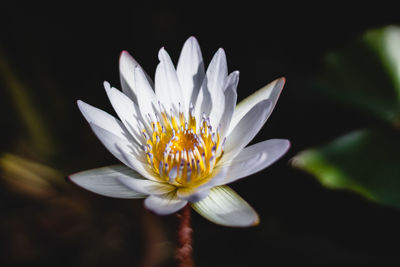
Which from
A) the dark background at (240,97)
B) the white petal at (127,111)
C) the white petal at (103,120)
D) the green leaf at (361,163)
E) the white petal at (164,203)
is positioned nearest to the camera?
the white petal at (164,203)

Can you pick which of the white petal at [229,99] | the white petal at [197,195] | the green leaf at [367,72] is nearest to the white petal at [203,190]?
the white petal at [197,195]

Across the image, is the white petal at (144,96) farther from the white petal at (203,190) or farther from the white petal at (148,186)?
the white petal at (203,190)

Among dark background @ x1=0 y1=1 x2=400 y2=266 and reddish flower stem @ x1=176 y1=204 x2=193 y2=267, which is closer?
reddish flower stem @ x1=176 y1=204 x2=193 y2=267

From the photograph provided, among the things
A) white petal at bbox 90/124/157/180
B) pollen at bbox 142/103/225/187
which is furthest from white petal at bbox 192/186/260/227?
white petal at bbox 90/124/157/180

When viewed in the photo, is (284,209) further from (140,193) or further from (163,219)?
(140,193)

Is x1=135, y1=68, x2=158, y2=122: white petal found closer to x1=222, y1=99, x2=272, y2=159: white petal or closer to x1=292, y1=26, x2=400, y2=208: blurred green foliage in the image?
x1=222, y1=99, x2=272, y2=159: white petal
